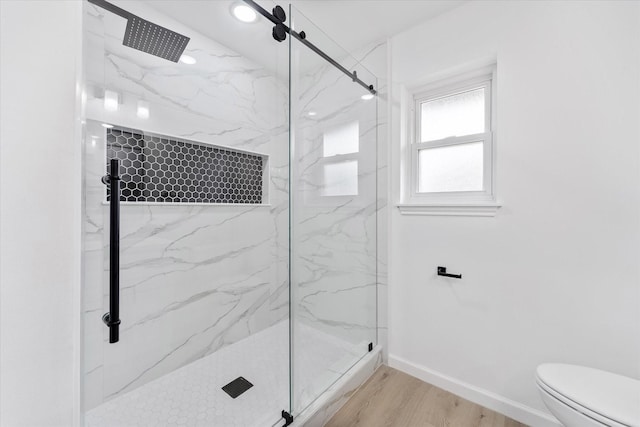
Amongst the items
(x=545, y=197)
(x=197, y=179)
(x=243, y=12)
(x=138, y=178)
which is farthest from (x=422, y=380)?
(x=243, y=12)

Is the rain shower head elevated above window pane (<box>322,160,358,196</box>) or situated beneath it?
elevated above

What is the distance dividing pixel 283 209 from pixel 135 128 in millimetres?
1078

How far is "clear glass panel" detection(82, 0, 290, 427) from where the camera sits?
1.35 m

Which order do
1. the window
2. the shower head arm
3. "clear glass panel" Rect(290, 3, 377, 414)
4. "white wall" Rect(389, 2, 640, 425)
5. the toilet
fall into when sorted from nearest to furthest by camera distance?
the toilet → "white wall" Rect(389, 2, 640, 425) → the shower head arm → "clear glass panel" Rect(290, 3, 377, 414) → the window

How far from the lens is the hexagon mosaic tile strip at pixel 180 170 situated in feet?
4.96

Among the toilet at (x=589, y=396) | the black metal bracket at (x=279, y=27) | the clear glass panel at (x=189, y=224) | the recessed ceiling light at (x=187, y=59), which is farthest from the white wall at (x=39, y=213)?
the toilet at (x=589, y=396)

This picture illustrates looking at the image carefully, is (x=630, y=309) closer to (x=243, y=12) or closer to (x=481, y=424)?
(x=481, y=424)

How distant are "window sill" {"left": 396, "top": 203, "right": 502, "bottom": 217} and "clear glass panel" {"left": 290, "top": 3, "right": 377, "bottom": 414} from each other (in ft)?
0.83

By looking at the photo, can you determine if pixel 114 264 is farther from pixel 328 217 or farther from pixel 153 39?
pixel 153 39

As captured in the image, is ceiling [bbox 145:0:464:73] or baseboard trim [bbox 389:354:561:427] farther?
ceiling [bbox 145:0:464:73]

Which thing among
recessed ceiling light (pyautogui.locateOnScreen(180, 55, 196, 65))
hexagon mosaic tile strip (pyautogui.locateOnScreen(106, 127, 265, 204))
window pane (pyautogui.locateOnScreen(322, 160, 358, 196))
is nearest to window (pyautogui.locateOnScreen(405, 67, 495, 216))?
window pane (pyautogui.locateOnScreen(322, 160, 358, 196))

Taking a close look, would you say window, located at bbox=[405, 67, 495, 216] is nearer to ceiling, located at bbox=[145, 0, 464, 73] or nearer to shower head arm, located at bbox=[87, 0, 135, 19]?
ceiling, located at bbox=[145, 0, 464, 73]

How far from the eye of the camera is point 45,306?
60 cm

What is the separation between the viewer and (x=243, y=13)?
5.04 feet
